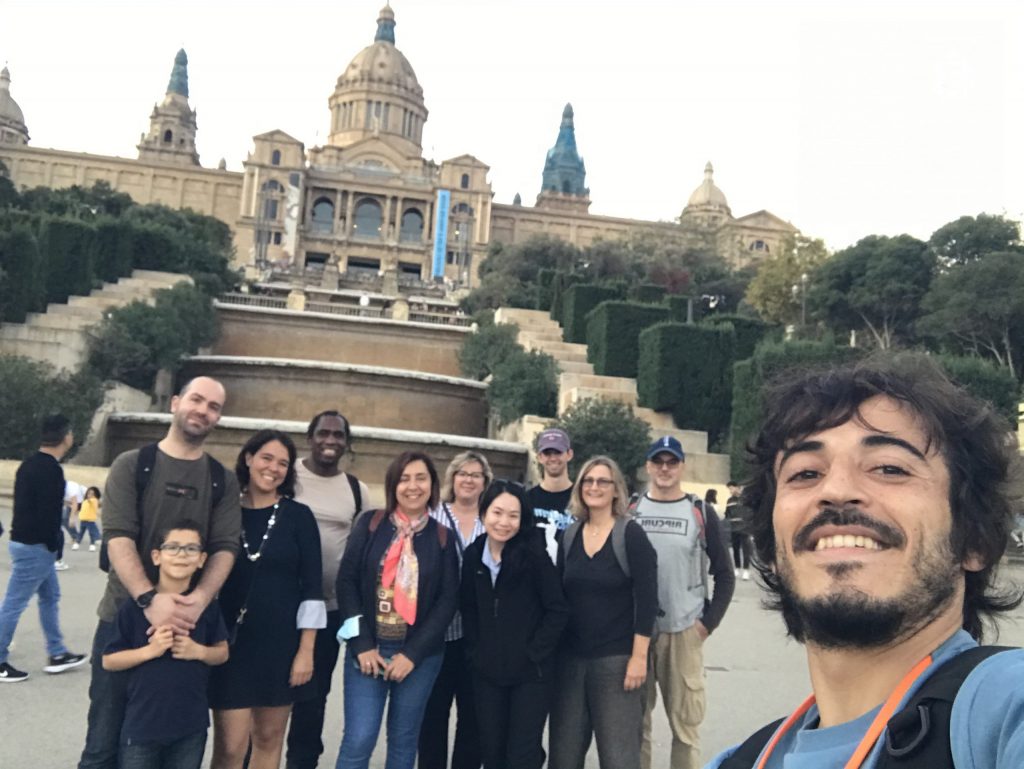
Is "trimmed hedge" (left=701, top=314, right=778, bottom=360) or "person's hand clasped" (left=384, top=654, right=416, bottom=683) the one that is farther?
→ "trimmed hedge" (left=701, top=314, right=778, bottom=360)

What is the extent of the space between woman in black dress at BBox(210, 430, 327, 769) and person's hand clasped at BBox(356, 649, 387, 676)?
22 centimetres

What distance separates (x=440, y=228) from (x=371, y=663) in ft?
230

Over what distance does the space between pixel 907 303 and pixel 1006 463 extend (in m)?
38.2

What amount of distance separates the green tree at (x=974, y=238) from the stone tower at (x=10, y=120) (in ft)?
267

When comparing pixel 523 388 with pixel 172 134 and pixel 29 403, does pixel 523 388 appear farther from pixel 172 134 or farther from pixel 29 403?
pixel 172 134

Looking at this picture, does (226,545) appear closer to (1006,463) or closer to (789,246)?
Answer: (1006,463)

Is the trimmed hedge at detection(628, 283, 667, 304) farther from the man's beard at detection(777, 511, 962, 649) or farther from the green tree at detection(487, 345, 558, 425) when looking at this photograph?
the man's beard at detection(777, 511, 962, 649)

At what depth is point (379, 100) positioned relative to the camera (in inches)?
3679

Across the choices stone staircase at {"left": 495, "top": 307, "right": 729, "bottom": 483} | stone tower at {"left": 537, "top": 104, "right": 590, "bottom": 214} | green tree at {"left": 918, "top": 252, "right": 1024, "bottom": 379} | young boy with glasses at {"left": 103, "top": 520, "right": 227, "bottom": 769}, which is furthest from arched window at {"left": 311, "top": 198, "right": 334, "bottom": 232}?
young boy with glasses at {"left": 103, "top": 520, "right": 227, "bottom": 769}

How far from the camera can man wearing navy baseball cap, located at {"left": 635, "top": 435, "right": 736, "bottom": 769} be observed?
177 inches

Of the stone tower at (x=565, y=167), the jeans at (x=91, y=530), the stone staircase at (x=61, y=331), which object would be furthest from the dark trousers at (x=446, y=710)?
the stone tower at (x=565, y=167)

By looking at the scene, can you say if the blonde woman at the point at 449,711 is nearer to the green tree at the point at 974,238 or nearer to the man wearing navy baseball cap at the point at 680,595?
the man wearing navy baseball cap at the point at 680,595

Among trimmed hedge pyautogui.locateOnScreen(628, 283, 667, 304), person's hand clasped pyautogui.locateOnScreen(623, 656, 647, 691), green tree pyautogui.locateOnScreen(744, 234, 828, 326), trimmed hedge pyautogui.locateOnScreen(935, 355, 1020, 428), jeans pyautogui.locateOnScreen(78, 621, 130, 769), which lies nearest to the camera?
jeans pyautogui.locateOnScreen(78, 621, 130, 769)

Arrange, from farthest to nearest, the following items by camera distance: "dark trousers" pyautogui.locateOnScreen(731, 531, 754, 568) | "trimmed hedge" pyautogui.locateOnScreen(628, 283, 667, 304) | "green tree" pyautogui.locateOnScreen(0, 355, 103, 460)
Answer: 1. "trimmed hedge" pyautogui.locateOnScreen(628, 283, 667, 304)
2. "green tree" pyautogui.locateOnScreen(0, 355, 103, 460)
3. "dark trousers" pyautogui.locateOnScreen(731, 531, 754, 568)
